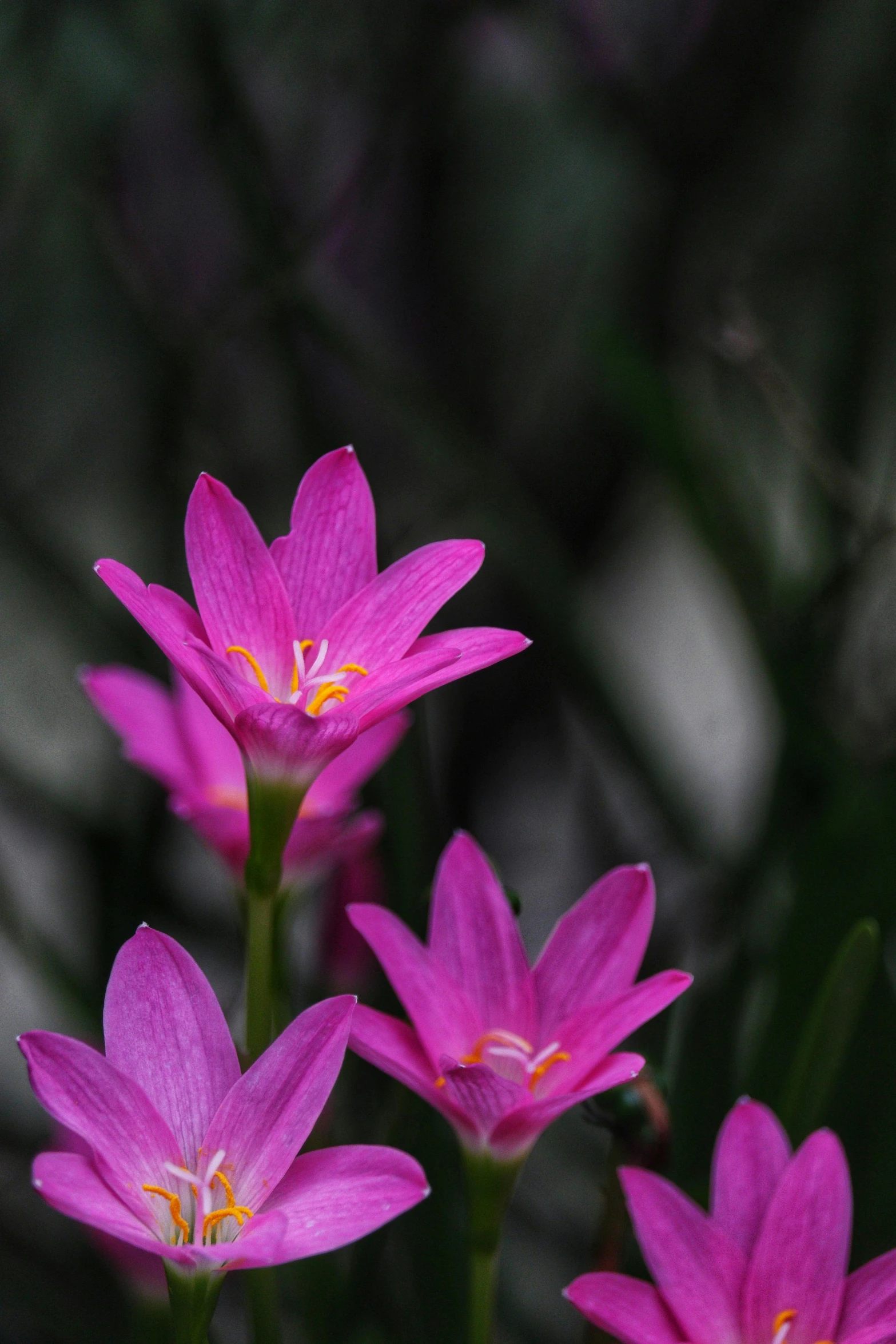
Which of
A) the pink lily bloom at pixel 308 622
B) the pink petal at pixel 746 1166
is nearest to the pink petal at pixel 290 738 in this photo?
the pink lily bloom at pixel 308 622

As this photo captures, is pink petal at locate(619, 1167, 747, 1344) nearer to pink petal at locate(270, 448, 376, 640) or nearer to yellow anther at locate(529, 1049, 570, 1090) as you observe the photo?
yellow anther at locate(529, 1049, 570, 1090)

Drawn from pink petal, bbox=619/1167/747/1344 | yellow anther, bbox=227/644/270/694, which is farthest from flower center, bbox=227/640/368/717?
pink petal, bbox=619/1167/747/1344

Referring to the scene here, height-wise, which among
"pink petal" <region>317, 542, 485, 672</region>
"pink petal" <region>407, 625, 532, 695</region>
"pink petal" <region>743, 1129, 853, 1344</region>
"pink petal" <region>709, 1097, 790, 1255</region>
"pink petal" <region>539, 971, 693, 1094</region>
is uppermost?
"pink petal" <region>317, 542, 485, 672</region>

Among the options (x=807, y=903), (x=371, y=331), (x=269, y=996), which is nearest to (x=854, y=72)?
(x=371, y=331)

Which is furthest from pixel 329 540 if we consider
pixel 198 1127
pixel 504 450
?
pixel 504 450

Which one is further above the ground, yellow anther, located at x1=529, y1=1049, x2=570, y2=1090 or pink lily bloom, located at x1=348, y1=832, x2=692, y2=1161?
pink lily bloom, located at x1=348, y1=832, x2=692, y2=1161

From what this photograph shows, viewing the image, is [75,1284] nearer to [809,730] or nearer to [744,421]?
[809,730]
